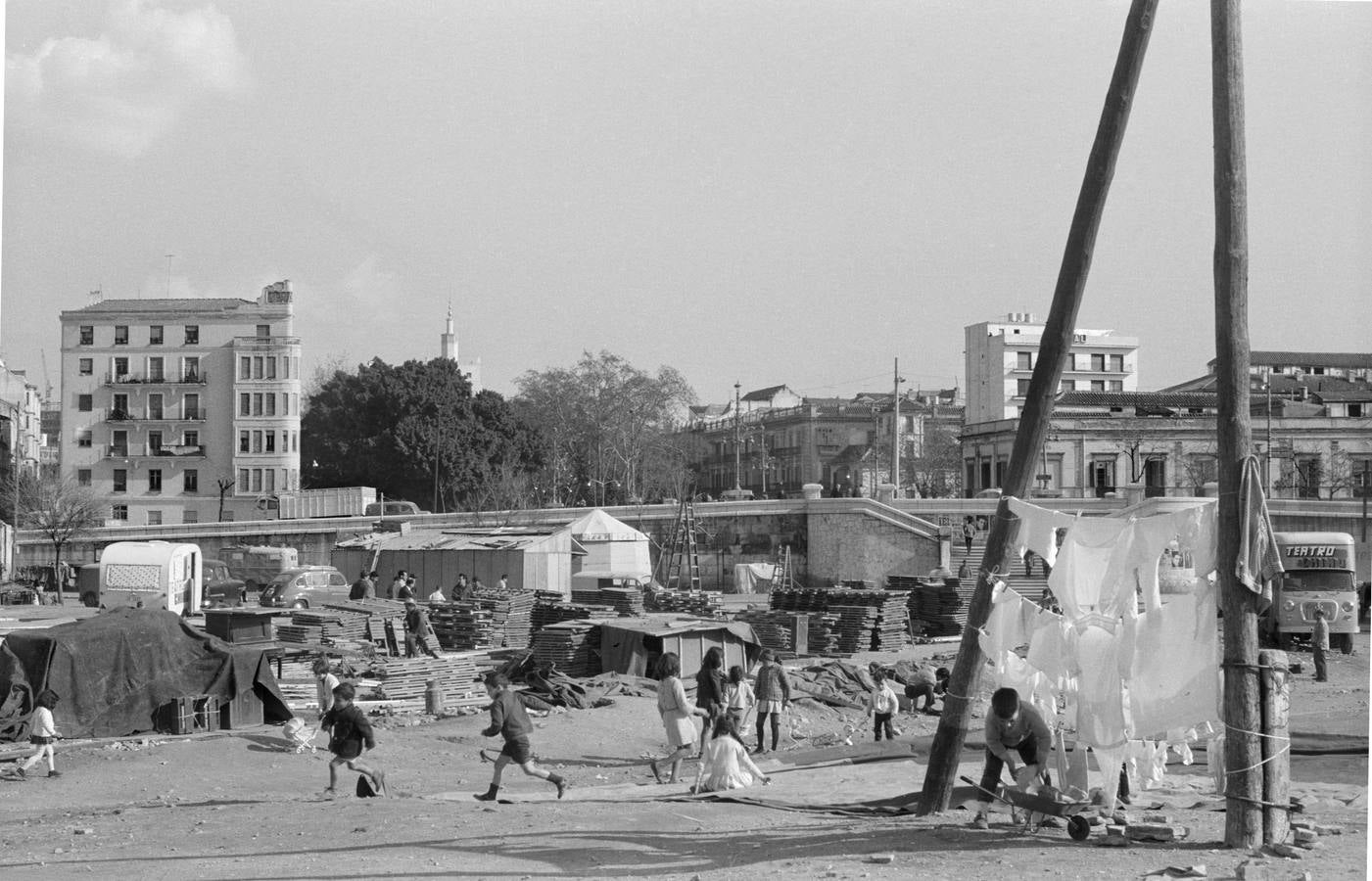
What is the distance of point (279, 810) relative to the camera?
13938mm

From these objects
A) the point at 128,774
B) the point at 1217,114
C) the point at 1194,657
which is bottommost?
the point at 128,774

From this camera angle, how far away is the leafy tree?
7725cm

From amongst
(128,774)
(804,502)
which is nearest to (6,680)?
(128,774)

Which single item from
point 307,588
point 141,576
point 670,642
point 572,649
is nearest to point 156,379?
point 307,588

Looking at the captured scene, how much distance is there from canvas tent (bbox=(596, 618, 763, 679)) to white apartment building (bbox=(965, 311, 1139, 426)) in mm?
75539

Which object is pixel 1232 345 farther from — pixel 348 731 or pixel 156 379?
pixel 156 379

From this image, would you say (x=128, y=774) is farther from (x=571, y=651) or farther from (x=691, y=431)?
(x=691, y=431)

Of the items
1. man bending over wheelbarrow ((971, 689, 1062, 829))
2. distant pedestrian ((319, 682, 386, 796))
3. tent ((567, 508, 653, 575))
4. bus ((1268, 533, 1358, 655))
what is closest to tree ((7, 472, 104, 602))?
tent ((567, 508, 653, 575))

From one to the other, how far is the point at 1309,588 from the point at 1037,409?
2511 centimetres

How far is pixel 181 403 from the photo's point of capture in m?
79.6

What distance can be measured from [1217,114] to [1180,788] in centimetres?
662

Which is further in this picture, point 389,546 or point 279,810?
point 389,546

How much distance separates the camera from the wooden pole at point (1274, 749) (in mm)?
10992

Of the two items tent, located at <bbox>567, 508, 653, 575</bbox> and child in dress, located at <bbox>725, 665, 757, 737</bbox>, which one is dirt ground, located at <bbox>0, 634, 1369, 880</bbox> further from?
tent, located at <bbox>567, 508, 653, 575</bbox>
